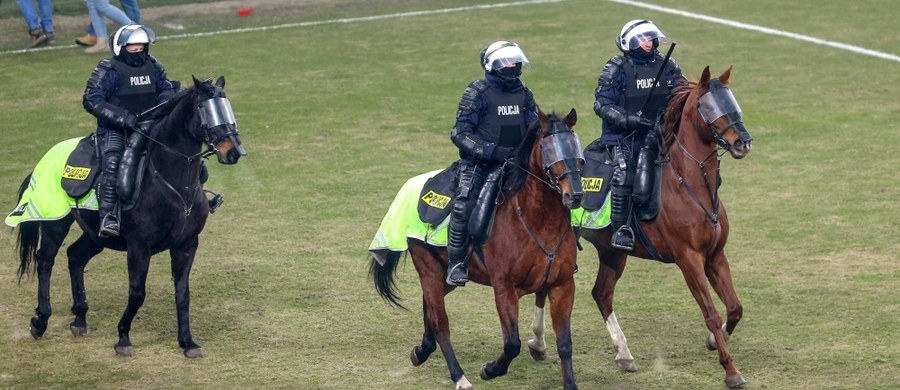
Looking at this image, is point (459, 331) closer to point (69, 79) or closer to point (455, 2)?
point (69, 79)

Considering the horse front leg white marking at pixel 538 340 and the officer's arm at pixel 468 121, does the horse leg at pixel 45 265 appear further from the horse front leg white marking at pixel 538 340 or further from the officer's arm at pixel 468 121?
the horse front leg white marking at pixel 538 340

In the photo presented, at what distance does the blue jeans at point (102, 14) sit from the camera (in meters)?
24.8

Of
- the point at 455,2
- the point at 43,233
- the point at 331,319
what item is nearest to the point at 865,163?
the point at 331,319

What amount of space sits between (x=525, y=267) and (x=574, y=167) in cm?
110

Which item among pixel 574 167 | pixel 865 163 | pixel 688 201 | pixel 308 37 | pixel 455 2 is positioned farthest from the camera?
pixel 455 2

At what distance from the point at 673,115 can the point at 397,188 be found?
259 inches

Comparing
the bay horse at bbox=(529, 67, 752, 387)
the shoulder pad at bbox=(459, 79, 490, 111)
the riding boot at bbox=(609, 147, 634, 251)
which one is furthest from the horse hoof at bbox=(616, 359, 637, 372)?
the shoulder pad at bbox=(459, 79, 490, 111)

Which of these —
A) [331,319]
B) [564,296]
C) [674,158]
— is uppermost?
[674,158]

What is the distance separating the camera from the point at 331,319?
571 inches

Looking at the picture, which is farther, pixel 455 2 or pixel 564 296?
pixel 455 2

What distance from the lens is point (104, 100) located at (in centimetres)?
1376

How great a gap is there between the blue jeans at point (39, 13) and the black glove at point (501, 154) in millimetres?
15942

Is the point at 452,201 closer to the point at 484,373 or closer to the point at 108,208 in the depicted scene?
the point at 484,373

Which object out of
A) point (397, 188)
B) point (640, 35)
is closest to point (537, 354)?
point (640, 35)
